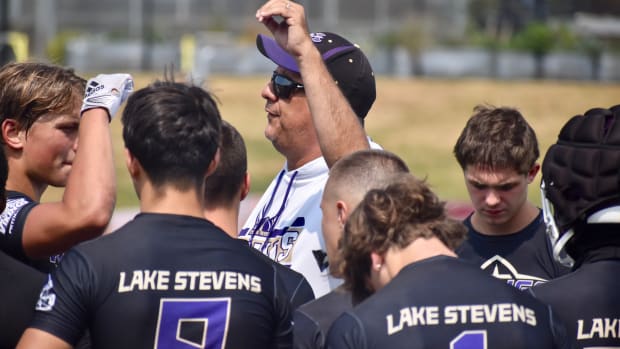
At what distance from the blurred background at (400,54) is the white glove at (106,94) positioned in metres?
13.7

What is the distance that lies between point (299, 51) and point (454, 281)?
5.22 ft

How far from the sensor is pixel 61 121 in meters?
4.39

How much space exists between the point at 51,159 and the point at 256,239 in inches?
42.1

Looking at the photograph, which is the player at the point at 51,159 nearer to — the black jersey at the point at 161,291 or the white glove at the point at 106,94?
the white glove at the point at 106,94

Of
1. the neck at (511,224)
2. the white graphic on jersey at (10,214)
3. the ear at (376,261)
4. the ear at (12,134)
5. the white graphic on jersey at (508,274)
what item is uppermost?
the ear at (12,134)

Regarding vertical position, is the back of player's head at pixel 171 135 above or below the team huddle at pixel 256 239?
above

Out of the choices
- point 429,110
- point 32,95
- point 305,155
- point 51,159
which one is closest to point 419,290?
point 305,155

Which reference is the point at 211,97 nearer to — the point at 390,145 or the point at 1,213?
the point at 1,213

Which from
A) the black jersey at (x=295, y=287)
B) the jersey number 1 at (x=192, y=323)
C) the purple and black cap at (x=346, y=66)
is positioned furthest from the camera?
the purple and black cap at (x=346, y=66)

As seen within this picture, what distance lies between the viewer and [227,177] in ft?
12.7

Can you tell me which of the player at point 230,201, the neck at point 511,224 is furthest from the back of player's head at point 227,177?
the neck at point 511,224

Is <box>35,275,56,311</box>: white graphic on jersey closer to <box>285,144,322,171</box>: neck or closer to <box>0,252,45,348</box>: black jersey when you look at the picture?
<box>0,252,45,348</box>: black jersey

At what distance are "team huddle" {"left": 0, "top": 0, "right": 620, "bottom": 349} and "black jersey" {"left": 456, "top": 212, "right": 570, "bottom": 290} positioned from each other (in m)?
0.89

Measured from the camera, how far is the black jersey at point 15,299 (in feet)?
11.7
